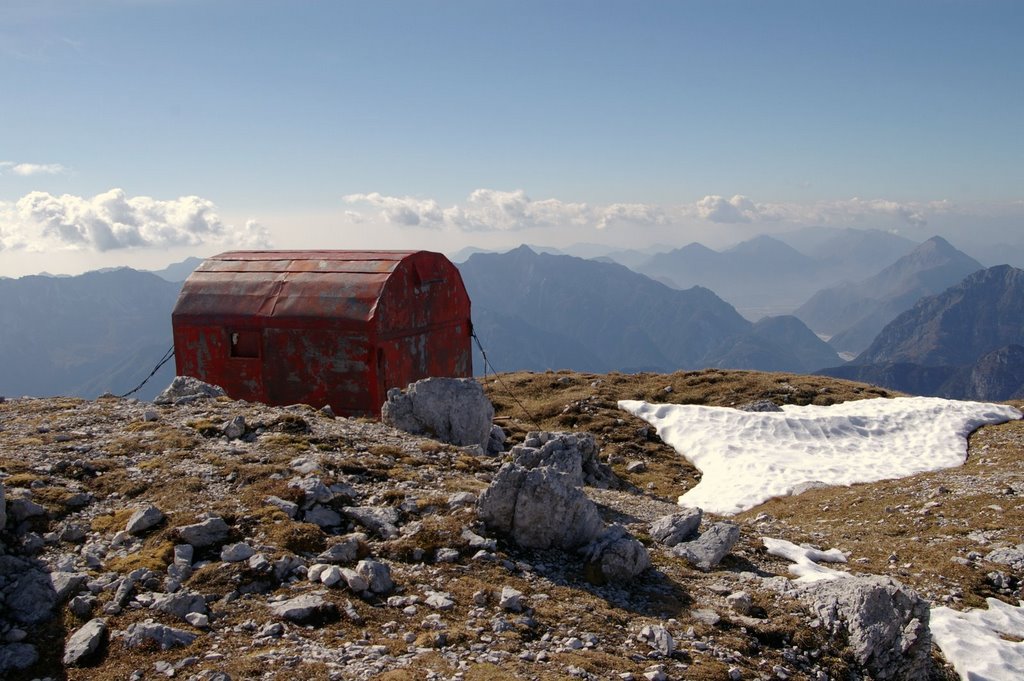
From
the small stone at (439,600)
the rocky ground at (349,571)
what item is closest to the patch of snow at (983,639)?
the rocky ground at (349,571)

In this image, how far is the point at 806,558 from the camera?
13.1 metres

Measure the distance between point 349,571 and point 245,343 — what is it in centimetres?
1695

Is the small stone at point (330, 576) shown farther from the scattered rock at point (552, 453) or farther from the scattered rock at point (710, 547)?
the scattered rock at point (710, 547)

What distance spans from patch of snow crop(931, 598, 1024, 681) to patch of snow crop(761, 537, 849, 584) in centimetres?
169

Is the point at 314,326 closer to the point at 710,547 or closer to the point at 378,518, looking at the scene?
the point at 378,518

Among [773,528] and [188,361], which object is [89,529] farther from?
[188,361]

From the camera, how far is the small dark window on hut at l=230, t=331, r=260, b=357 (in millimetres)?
24125

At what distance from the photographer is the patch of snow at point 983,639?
32.0 ft

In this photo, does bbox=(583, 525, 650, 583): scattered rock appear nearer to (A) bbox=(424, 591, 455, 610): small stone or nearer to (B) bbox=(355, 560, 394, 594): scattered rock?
(A) bbox=(424, 591, 455, 610): small stone

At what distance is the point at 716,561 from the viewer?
1145cm

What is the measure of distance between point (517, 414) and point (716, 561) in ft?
65.5

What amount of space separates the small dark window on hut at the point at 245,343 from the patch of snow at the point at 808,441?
15.0 meters

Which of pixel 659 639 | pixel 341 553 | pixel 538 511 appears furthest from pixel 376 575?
pixel 659 639

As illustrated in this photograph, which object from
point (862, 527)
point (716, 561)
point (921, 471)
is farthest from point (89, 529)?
point (921, 471)
